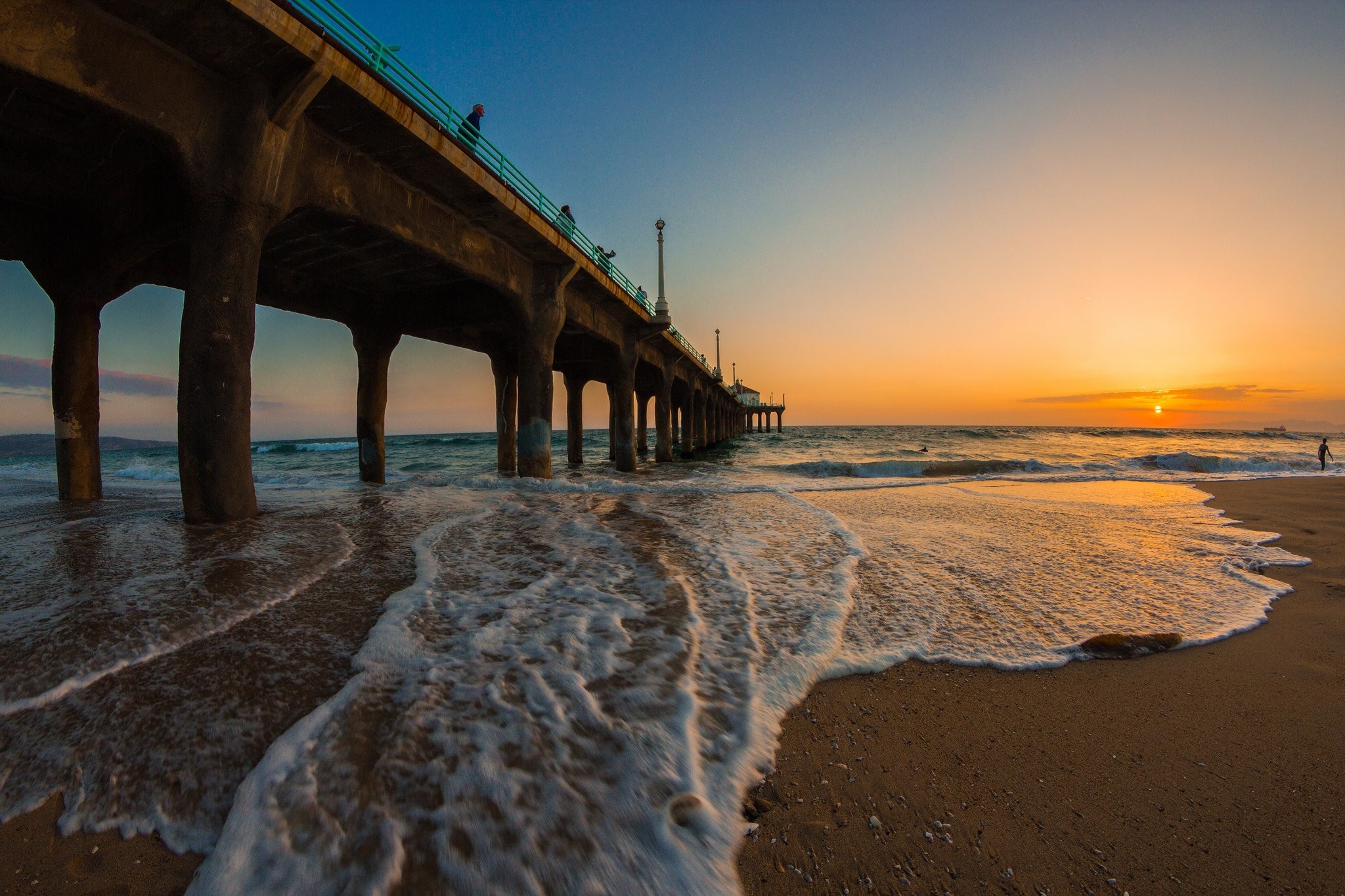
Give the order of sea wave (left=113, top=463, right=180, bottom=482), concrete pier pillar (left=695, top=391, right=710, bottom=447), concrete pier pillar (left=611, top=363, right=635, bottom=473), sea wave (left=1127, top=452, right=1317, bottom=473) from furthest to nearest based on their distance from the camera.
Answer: concrete pier pillar (left=695, top=391, right=710, bottom=447)
sea wave (left=1127, top=452, right=1317, bottom=473)
concrete pier pillar (left=611, top=363, right=635, bottom=473)
sea wave (left=113, top=463, right=180, bottom=482)

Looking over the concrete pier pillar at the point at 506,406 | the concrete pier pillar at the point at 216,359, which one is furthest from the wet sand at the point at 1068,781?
the concrete pier pillar at the point at 506,406

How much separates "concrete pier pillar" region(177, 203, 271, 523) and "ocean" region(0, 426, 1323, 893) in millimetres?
597

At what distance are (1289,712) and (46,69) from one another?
10672mm

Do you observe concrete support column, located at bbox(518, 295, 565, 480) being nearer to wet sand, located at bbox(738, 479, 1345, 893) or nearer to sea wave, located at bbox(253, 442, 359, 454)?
wet sand, located at bbox(738, 479, 1345, 893)

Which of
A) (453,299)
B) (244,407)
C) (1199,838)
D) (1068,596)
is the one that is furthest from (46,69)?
(1068,596)

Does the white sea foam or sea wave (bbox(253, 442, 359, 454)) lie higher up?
sea wave (bbox(253, 442, 359, 454))

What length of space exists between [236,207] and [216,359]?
189 cm

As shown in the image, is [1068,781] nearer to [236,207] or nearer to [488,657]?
[488,657]

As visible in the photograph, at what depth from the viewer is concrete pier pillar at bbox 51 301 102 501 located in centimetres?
909

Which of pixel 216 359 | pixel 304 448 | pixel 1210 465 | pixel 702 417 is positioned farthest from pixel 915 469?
pixel 304 448

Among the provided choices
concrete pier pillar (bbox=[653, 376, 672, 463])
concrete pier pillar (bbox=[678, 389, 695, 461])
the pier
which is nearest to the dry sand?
the pier

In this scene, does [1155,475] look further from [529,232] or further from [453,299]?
[453,299]

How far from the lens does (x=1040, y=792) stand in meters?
1.84

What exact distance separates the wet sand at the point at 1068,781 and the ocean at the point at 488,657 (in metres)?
0.20
